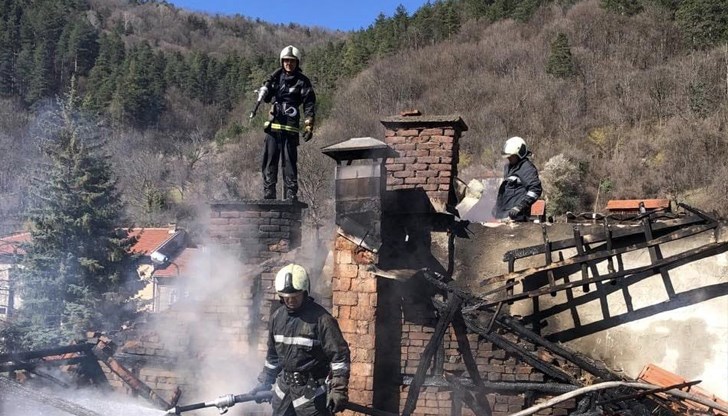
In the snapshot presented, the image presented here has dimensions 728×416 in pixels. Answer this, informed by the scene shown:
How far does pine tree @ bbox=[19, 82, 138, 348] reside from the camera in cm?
1820

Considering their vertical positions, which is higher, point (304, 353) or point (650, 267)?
point (650, 267)

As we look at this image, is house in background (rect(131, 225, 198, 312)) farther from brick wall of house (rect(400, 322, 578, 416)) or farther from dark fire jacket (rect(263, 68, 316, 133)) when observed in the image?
brick wall of house (rect(400, 322, 578, 416))

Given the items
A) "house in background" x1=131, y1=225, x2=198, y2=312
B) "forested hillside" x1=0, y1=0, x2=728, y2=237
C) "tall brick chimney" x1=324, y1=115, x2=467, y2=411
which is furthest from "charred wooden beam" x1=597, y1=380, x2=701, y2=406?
"house in background" x1=131, y1=225, x2=198, y2=312

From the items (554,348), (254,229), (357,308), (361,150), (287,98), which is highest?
(287,98)

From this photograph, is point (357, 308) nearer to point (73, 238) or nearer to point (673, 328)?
point (673, 328)

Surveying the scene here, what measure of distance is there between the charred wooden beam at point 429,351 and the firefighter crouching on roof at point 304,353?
127 centimetres

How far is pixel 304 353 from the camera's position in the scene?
5109mm

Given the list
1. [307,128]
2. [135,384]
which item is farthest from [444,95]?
[135,384]

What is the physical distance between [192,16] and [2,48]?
6560 cm

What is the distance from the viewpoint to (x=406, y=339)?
6578mm

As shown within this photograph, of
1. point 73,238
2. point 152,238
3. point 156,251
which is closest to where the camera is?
point 73,238

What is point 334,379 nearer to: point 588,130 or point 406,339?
point 406,339

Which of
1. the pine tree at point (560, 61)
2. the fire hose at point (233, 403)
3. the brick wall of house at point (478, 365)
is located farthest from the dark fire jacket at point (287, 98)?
the pine tree at point (560, 61)

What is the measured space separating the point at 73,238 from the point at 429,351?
16484 mm
